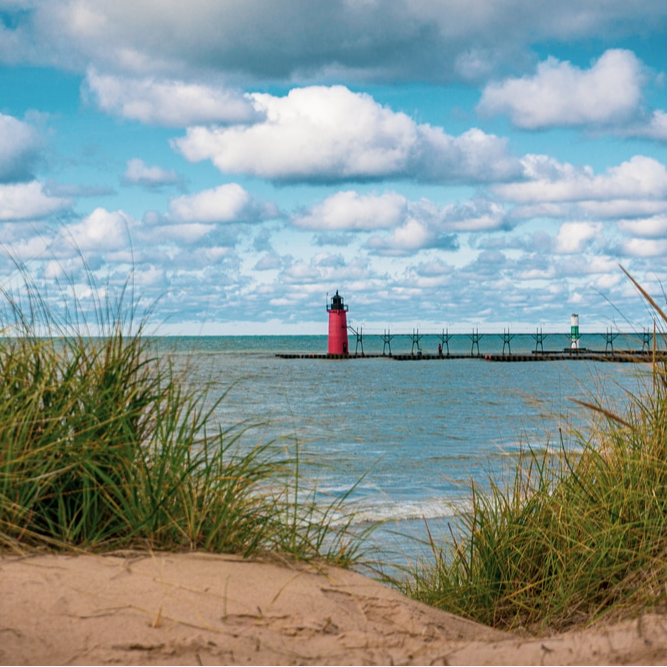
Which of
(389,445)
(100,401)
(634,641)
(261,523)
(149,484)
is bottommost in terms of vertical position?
(389,445)

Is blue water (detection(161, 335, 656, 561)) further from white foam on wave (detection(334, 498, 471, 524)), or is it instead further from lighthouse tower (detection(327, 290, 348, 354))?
lighthouse tower (detection(327, 290, 348, 354))

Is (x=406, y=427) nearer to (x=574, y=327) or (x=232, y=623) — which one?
(x=232, y=623)

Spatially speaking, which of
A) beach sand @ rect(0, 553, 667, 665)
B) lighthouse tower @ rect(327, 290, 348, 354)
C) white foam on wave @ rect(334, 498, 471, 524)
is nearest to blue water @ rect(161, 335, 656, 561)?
white foam on wave @ rect(334, 498, 471, 524)

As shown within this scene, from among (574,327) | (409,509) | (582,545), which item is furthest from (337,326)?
(582,545)

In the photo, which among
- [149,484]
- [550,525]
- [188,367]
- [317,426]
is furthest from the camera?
[317,426]

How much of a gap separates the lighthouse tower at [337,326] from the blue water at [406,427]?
49.7 feet

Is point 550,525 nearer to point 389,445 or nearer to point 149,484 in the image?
point 149,484

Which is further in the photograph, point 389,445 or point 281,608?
point 389,445

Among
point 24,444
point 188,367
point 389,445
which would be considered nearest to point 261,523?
point 188,367

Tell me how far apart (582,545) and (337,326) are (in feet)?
234

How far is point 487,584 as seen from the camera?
4.72 meters

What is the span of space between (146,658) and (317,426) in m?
20.8

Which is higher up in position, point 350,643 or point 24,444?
point 24,444

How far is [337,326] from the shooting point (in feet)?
247
